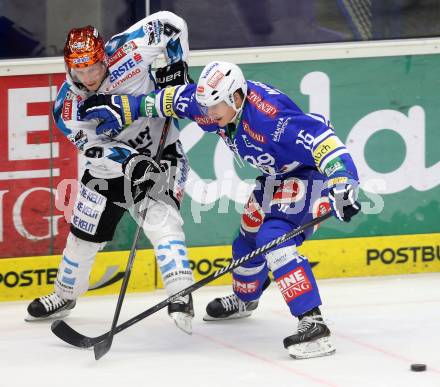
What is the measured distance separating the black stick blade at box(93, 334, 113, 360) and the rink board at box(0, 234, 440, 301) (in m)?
1.28

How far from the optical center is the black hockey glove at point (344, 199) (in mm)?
4668

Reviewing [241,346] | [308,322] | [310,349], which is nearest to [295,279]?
[308,322]

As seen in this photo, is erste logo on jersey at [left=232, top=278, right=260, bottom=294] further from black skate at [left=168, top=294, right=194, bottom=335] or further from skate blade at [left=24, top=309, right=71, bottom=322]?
skate blade at [left=24, top=309, right=71, bottom=322]

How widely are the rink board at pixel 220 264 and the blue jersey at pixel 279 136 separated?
1319 millimetres

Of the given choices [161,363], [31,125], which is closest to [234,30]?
[31,125]

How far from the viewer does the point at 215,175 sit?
20.9 feet

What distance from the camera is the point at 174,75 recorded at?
5.46 meters

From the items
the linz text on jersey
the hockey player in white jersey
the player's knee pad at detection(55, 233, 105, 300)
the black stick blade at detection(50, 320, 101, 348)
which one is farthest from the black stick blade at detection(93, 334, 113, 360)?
the linz text on jersey

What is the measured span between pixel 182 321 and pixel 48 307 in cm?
93

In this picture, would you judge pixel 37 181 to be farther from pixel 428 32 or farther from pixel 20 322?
pixel 428 32

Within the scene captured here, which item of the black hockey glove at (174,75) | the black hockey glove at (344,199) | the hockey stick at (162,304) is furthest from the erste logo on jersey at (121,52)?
the black hockey glove at (344,199)

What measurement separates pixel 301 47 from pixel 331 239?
1.01 meters

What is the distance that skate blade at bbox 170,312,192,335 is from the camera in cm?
504

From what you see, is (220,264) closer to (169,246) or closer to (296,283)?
(169,246)
